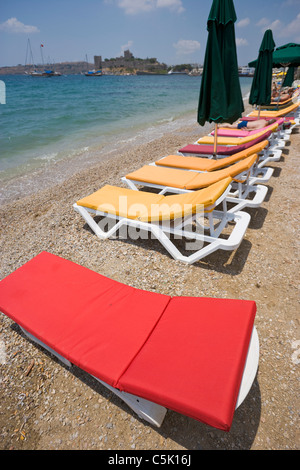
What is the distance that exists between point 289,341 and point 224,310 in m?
0.94

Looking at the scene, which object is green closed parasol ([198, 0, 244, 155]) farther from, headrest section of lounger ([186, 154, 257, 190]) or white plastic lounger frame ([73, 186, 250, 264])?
white plastic lounger frame ([73, 186, 250, 264])

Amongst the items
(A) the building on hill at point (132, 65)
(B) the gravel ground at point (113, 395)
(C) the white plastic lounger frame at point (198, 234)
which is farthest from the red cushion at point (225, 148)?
(A) the building on hill at point (132, 65)

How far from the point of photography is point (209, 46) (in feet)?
15.0

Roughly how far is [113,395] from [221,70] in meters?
5.41

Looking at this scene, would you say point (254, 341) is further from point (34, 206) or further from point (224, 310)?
point (34, 206)

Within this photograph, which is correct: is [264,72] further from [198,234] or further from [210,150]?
[198,234]

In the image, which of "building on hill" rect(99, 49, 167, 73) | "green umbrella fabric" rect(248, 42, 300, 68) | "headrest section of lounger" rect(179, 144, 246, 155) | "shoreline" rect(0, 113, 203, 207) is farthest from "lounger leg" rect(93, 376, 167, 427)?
"building on hill" rect(99, 49, 167, 73)

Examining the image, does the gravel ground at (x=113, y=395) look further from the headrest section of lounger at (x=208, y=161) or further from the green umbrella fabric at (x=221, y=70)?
the green umbrella fabric at (x=221, y=70)

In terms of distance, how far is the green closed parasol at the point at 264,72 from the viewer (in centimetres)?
810

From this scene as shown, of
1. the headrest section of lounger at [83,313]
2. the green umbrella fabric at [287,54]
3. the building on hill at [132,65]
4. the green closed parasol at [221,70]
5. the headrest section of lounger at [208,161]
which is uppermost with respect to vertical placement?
the building on hill at [132,65]

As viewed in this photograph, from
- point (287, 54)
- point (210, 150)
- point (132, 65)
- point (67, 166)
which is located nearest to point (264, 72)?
point (287, 54)

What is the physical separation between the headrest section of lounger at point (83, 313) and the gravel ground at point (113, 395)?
0.49 metres

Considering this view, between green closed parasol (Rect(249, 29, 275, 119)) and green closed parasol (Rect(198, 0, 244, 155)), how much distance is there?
4.71 metres

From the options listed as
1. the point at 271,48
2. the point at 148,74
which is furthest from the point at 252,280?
the point at 148,74
